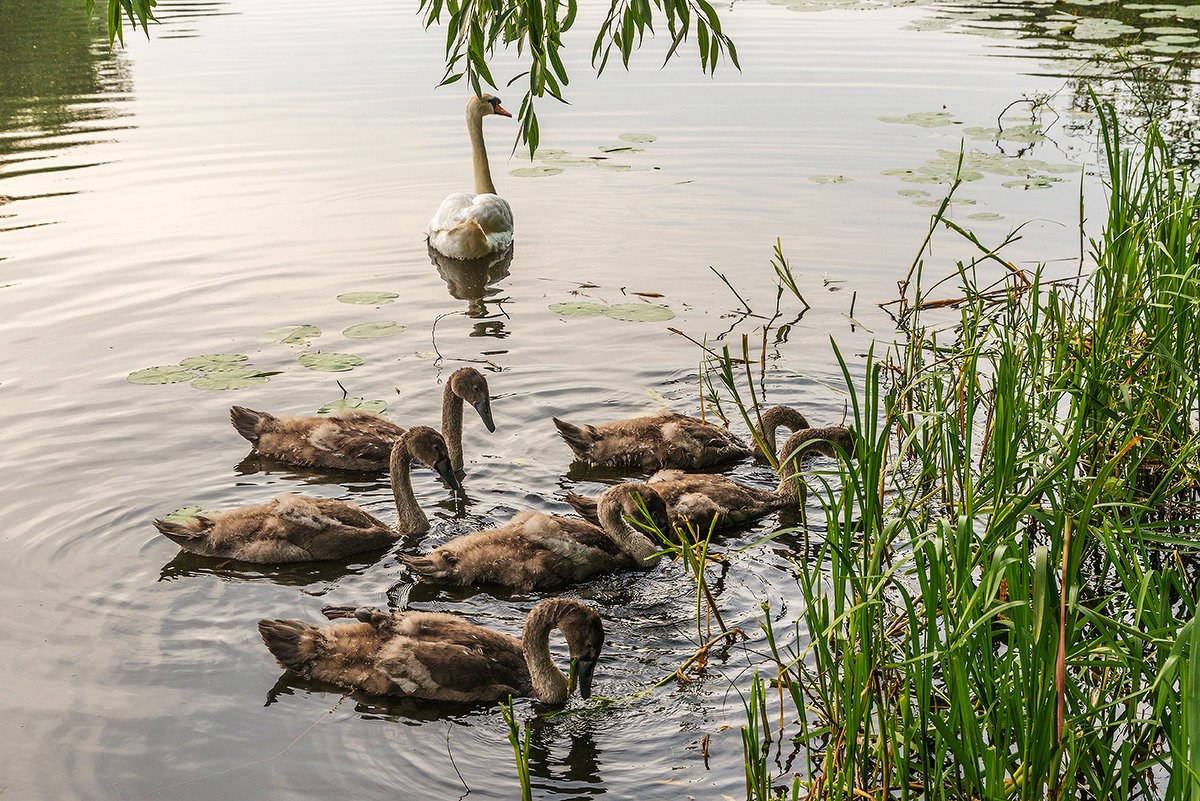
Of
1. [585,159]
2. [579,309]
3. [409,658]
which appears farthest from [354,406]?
[585,159]

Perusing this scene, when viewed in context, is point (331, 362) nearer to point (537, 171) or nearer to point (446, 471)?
point (446, 471)

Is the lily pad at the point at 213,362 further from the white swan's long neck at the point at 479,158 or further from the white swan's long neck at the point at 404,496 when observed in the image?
the white swan's long neck at the point at 479,158

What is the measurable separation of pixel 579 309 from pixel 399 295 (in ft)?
5.04

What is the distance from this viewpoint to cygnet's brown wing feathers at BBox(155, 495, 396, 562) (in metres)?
5.45

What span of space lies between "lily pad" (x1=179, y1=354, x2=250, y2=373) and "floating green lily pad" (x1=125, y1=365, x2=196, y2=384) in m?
0.08

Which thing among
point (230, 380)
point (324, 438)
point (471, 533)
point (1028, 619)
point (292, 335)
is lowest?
point (471, 533)

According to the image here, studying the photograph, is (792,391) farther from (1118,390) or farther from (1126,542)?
(1126,542)

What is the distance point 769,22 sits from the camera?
747 inches

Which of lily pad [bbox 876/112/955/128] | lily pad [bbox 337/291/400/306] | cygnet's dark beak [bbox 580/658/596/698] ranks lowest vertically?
cygnet's dark beak [bbox 580/658/596/698]

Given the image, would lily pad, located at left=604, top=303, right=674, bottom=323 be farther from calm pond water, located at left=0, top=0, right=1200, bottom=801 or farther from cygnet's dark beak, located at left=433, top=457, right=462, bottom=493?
cygnet's dark beak, located at left=433, top=457, right=462, bottom=493

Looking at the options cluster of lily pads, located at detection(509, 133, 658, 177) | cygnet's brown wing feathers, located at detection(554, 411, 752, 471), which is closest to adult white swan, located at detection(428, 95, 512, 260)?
cluster of lily pads, located at detection(509, 133, 658, 177)

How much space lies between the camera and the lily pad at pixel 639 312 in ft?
27.2

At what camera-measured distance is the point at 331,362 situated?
7652mm

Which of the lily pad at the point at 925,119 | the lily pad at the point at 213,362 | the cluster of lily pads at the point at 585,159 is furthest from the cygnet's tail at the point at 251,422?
the lily pad at the point at 925,119
